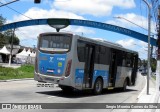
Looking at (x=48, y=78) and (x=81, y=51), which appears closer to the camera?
(x=48, y=78)

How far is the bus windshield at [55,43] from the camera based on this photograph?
740 inches

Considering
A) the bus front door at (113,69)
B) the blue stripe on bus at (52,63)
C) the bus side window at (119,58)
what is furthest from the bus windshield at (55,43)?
the bus side window at (119,58)

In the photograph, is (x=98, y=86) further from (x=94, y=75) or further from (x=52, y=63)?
(x=52, y=63)

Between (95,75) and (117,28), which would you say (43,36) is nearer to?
(95,75)

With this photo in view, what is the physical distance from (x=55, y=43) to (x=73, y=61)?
150 centimetres

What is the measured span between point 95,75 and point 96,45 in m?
1.69

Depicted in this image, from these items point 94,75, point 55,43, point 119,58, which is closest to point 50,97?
point 55,43

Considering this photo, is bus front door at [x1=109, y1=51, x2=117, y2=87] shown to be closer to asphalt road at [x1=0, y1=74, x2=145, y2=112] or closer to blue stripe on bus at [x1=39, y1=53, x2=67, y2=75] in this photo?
asphalt road at [x1=0, y1=74, x2=145, y2=112]

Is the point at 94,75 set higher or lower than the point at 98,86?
higher

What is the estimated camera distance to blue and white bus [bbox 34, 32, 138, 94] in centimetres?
1858

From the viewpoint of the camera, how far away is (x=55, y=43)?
19.2 metres

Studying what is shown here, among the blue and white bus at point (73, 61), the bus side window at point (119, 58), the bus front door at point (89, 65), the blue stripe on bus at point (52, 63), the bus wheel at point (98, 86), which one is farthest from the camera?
the bus side window at point (119, 58)

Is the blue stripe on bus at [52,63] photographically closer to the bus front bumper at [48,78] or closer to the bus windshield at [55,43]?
the bus front bumper at [48,78]

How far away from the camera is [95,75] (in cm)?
2097
